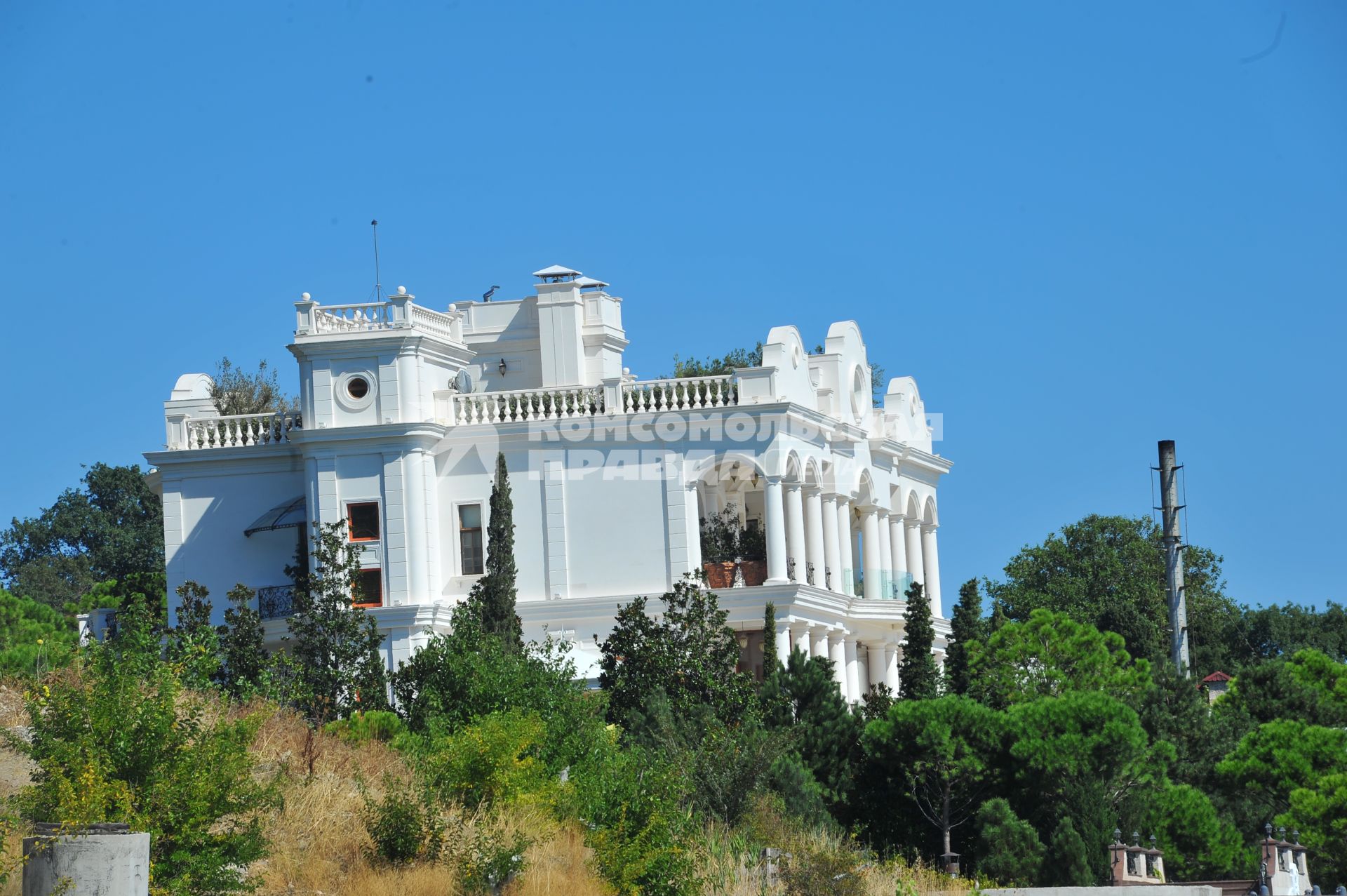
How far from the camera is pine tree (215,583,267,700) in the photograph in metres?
50.6

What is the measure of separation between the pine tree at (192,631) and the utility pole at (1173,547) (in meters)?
28.7

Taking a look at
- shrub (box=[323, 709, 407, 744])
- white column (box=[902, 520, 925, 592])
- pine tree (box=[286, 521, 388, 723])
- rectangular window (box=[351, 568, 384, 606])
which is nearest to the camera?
shrub (box=[323, 709, 407, 744])

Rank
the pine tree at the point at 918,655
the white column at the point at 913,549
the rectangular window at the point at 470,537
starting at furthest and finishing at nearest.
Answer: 1. the white column at the point at 913,549
2. the rectangular window at the point at 470,537
3. the pine tree at the point at 918,655

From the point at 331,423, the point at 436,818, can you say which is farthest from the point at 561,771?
the point at 331,423

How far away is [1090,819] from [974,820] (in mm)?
2322

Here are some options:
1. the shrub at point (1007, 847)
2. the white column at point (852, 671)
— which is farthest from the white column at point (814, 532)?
the shrub at point (1007, 847)

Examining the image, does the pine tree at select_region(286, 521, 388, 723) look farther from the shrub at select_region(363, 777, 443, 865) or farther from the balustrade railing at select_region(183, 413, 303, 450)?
the shrub at select_region(363, 777, 443, 865)

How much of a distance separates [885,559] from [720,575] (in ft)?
28.0

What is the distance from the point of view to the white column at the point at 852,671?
57312mm

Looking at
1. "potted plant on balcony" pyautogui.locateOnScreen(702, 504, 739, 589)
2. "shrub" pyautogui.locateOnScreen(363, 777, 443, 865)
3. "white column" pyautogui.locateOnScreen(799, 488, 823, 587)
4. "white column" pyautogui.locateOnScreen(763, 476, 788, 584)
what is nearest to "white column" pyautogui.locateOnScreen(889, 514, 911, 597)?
"white column" pyautogui.locateOnScreen(799, 488, 823, 587)

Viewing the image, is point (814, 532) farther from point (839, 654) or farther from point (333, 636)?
point (333, 636)

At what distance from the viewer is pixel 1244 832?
47.0 meters

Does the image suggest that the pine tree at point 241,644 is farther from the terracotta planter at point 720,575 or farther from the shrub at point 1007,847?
the shrub at point 1007,847

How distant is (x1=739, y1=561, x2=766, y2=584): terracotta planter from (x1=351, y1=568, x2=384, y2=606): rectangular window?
8.45m
